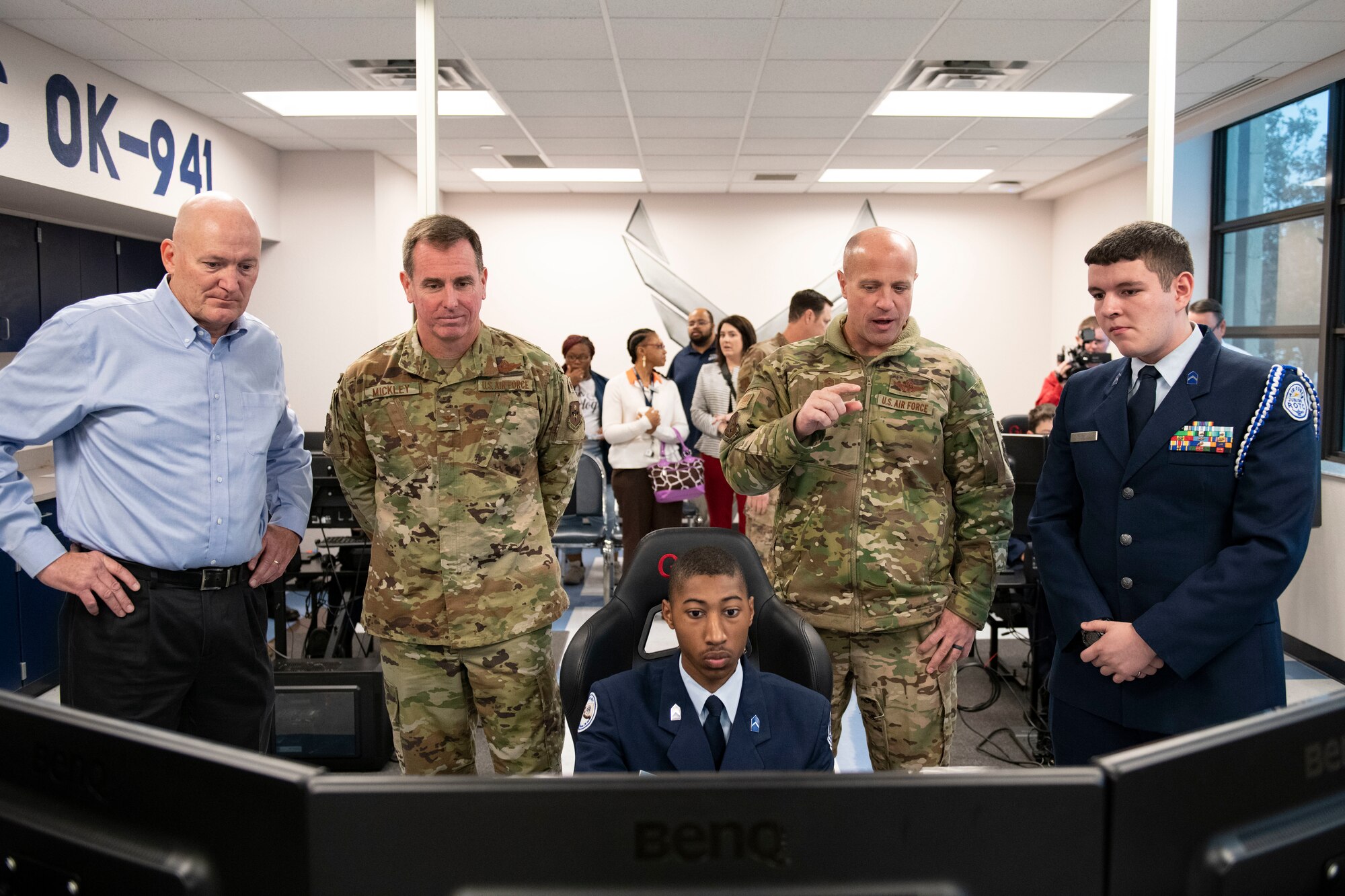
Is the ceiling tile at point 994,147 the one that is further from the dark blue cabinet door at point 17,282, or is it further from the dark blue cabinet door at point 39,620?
the dark blue cabinet door at point 39,620

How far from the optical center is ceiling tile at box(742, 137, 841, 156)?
652 centimetres

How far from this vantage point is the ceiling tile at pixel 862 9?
12.7ft

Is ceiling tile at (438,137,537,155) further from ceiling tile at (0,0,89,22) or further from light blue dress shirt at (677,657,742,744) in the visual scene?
light blue dress shirt at (677,657,742,744)

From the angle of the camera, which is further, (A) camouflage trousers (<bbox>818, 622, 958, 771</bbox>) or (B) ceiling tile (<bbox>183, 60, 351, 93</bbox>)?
(B) ceiling tile (<bbox>183, 60, 351, 93</bbox>)

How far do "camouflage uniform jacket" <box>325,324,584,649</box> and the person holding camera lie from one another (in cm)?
355

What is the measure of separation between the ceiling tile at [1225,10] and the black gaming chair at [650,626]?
3329 millimetres

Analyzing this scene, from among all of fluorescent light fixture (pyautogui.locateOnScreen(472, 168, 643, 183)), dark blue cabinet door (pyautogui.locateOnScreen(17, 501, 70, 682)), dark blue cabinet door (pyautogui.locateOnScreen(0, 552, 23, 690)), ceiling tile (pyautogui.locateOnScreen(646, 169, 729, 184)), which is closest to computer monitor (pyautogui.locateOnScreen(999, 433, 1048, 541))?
dark blue cabinet door (pyautogui.locateOnScreen(17, 501, 70, 682))

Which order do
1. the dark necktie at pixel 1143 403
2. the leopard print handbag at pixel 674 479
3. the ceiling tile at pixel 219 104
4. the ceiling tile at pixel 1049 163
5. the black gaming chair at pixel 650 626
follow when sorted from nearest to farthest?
the dark necktie at pixel 1143 403, the black gaming chair at pixel 650 626, the leopard print handbag at pixel 674 479, the ceiling tile at pixel 219 104, the ceiling tile at pixel 1049 163

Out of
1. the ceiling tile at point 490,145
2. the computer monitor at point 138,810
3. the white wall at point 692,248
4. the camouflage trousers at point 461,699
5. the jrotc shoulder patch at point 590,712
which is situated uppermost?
the ceiling tile at point 490,145

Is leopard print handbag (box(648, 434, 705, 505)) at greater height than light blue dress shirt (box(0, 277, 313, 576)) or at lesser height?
lesser

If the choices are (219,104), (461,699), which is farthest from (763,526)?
(219,104)

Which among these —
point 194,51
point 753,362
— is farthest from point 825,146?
point 194,51

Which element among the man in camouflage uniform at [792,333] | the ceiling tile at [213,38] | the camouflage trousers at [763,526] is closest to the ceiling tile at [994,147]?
the man in camouflage uniform at [792,333]

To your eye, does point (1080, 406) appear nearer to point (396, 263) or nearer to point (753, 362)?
point (753, 362)
